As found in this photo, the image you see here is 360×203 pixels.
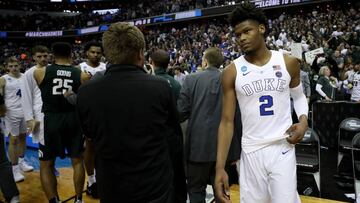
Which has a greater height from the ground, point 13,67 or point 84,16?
point 84,16

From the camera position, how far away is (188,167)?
10.1 ft

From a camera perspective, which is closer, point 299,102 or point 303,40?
point 299,102

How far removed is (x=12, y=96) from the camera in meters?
5.15

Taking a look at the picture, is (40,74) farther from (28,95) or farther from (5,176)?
(5,176)

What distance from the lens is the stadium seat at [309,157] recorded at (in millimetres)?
3936

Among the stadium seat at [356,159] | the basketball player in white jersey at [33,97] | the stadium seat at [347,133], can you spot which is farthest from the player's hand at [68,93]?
the stadium seat at [347,133]

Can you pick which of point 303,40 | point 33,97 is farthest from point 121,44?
point 303,40

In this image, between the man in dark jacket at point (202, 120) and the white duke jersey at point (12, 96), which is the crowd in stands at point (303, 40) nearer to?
the man in dark jacket at point (202, 120)

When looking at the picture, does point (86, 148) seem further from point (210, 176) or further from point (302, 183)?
point (302, 183)

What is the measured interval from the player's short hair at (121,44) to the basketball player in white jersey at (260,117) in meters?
0.81

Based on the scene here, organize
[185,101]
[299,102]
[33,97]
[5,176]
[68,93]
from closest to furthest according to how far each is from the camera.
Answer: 1. [299,102]
2. [185,101]
3. [68,93]
4. [5,176]
5. [33,97]

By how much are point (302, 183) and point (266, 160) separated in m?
2.30

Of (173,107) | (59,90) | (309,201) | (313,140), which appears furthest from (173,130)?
(313,140)

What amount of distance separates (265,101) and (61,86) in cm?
220
